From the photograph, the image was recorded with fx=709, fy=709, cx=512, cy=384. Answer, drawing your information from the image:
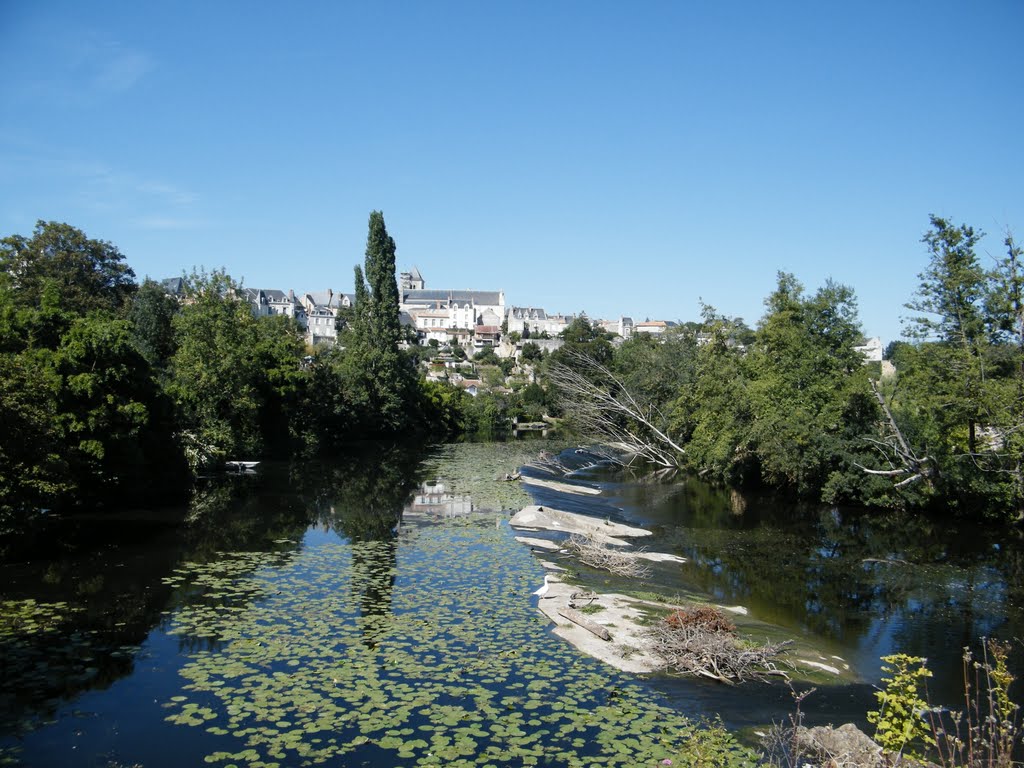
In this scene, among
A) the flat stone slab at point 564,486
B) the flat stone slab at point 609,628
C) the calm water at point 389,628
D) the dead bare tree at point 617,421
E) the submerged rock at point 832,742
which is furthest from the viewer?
the dead bare tree at point 617,421

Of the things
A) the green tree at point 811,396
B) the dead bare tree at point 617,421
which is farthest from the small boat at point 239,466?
the green tree at point 811,396

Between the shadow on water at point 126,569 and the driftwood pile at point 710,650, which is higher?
the driftwood pile at point 710,650

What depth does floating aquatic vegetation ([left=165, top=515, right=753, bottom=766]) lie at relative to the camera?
10461 millimetres

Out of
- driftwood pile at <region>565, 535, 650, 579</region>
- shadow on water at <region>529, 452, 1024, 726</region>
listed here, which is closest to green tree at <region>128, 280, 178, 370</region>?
shadow on water at <region>529, 452, 1024, 726</region>

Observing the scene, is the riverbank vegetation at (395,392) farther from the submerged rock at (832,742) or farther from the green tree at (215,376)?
the submerged rock at (832,742)

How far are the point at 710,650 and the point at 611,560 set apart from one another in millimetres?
7644

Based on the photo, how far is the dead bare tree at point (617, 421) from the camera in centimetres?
5259

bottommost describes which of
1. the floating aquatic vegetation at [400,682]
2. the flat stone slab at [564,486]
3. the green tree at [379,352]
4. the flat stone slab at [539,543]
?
the floating aquatic vegetation at [400,682]

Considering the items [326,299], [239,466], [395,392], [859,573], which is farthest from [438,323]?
[859,573]

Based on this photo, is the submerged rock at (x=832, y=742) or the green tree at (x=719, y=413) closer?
the submerged rock at (x=832, y=742)

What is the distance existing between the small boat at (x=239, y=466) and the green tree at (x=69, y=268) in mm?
20523

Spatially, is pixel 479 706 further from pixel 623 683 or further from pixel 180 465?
pixel 180 465

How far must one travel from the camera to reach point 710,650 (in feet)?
45.5

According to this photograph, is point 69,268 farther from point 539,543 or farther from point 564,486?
point 539,543
